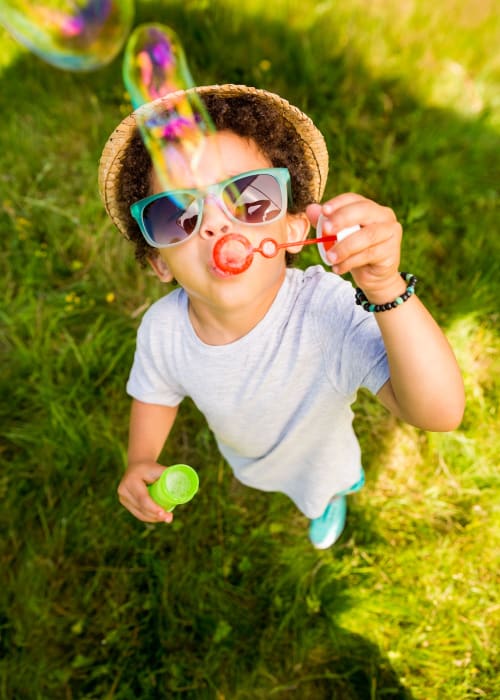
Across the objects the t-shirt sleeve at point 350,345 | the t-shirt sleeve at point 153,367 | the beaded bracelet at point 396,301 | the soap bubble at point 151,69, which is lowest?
the t-shirt sleeve at point 153,367

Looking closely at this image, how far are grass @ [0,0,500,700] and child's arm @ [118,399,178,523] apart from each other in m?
0.76

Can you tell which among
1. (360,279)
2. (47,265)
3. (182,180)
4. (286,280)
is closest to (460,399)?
(360,279)

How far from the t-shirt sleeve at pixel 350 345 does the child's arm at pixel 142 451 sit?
0.57m

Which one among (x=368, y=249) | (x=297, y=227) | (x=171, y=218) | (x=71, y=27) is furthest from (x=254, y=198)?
(x=71, y=27)

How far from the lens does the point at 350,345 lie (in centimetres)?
136

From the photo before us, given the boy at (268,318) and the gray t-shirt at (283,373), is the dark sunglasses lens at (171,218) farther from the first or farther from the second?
the gray t-shirt at (283,373)

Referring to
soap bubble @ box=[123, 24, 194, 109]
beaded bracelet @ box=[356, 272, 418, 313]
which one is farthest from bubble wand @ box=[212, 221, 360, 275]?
soap bubble @ box=[123, 24, 194, 109]

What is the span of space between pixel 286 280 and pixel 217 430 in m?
0.56

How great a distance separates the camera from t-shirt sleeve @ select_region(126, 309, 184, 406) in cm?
172

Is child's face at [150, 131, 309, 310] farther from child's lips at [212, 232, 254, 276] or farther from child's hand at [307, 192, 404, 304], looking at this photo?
child's hand at [307, 192, 404, 304]

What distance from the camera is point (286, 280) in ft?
5.27

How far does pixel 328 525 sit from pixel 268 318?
106 cm

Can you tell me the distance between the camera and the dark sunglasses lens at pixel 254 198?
1347mm

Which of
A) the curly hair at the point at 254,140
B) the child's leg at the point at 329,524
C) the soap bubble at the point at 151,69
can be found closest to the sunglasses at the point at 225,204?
the curly hair at the point at 254,140
